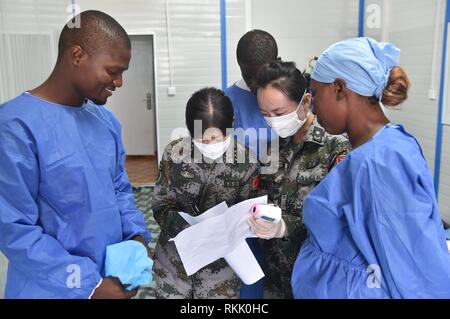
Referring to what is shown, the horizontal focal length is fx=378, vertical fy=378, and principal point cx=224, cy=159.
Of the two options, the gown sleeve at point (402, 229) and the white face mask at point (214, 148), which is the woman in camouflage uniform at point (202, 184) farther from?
the gown sleeve at point (402, 229)

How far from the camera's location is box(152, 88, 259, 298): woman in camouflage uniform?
1.38 meters

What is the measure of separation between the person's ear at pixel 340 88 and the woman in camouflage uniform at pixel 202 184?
1.68 feet

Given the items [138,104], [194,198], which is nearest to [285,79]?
[194,198]

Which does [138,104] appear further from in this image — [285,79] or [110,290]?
[110,290]

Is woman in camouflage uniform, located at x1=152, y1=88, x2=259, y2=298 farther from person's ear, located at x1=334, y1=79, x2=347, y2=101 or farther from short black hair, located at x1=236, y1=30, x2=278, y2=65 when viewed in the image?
person's ear, located at x1=334, y1=79, x2=347, y2=101

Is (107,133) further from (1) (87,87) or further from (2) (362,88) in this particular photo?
(2) (362,88)

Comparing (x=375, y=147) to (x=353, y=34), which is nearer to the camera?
(x=375, y=147)

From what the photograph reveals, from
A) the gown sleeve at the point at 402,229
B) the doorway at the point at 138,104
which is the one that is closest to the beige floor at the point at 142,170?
the doorway at the point at 138,104

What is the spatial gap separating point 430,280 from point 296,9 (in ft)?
15.4

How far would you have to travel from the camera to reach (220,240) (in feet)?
4.02

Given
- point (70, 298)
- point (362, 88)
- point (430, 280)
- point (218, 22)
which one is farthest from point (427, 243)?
point (218, 22)

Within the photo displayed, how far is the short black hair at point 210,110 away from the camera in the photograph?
1382 millimetres

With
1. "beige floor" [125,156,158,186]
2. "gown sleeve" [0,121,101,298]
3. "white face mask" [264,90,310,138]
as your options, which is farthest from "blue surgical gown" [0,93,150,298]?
"beige floor" [125,156,158,186]
